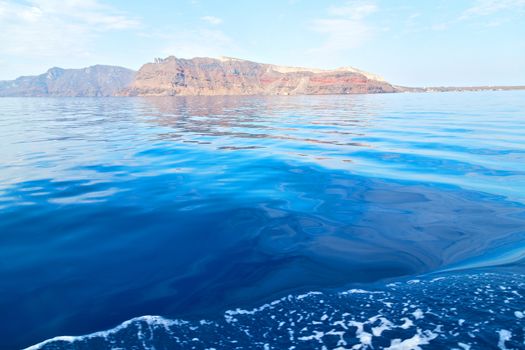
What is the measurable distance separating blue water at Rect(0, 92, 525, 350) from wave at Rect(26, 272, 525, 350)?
2 cm

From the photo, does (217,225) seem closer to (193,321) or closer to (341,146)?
(193,321)

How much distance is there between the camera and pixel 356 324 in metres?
3.32

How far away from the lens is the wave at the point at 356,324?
3.06 metres

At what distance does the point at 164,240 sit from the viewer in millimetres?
5480

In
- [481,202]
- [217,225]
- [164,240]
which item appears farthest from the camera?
[481,202]

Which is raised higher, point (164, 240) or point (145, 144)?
point (145, 144)

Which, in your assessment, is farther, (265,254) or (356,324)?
(265,254)

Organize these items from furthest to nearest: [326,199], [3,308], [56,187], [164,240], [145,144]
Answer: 1. [145,144]
2. [56,187]
3. [326,199]
4. [164,240]
5. [3,308]

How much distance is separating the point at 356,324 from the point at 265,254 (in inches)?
80.4

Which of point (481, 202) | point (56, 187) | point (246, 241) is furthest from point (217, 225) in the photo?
point (481, 202)

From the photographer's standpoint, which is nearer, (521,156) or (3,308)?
(3,308)

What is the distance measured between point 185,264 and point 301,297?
189 cm

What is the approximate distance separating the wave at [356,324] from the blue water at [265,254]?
0.7 inches

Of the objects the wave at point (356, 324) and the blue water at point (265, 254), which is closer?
the wave at point (356, 324)
